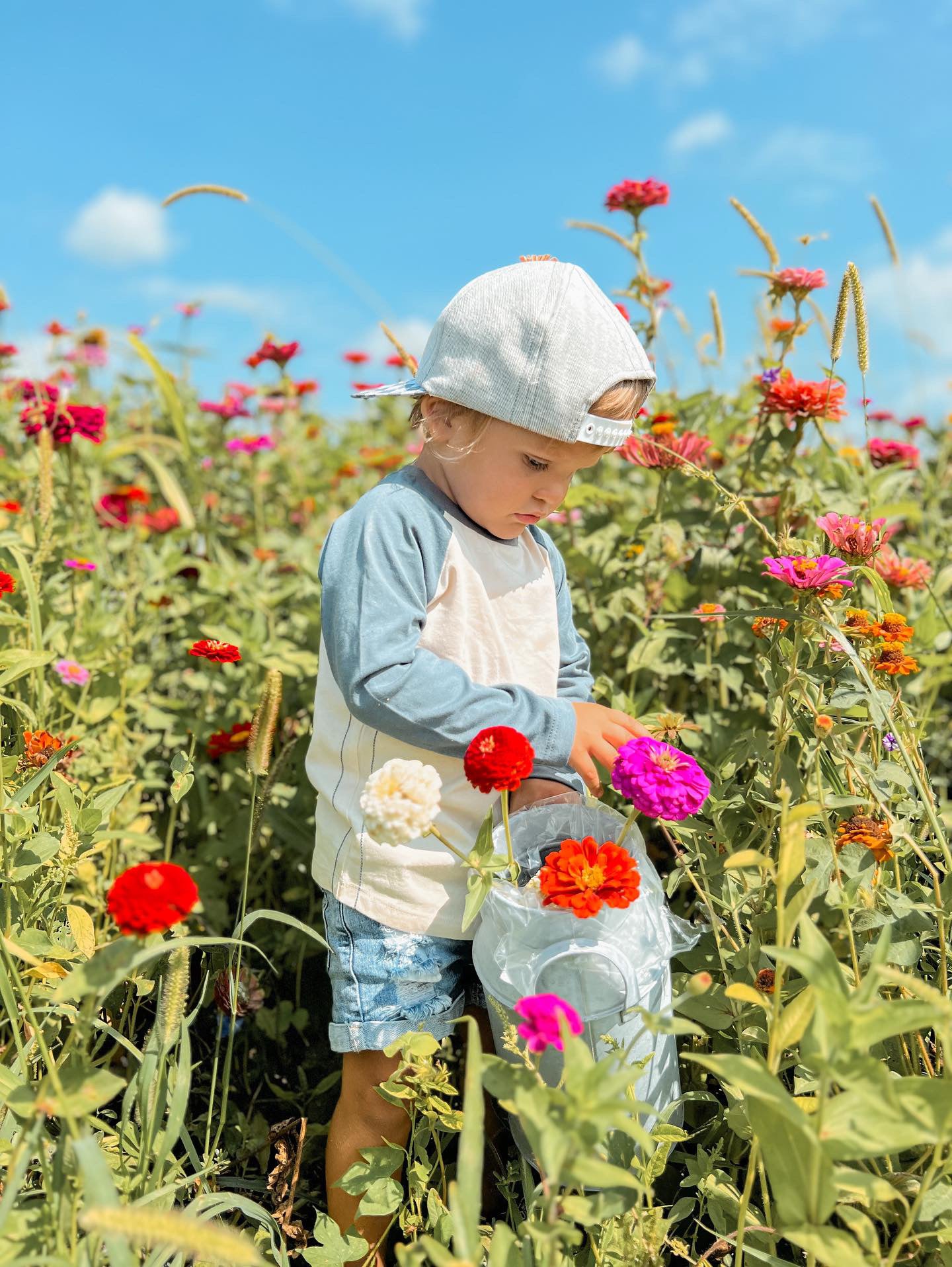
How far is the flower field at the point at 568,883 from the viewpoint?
89cm

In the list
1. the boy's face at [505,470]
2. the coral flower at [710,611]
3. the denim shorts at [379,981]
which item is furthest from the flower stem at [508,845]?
the coral flower at [710,611]

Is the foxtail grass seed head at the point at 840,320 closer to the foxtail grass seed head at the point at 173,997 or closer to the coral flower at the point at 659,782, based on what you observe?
the coral flower at the point at 659,782

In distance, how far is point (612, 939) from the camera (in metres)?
1.23

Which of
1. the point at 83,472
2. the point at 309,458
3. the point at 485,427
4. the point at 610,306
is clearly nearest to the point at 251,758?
the point at 485,427

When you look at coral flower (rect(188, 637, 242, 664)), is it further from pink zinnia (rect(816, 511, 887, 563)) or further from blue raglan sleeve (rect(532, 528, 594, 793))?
pink zinnia (rect(816, 511, 887, 563))

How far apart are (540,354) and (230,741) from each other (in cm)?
99

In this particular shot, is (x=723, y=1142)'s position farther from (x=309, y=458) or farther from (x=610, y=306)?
(x=309, y=458)

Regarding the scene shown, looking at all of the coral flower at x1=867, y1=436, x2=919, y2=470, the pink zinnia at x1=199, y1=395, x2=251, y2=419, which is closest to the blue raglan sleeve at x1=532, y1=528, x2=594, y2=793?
the coral flower at x1=867, y1=436, x2=919, y2=470

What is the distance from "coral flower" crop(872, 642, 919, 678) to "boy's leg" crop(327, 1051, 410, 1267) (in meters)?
0.88

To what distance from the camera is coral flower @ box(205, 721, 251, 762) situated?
1943mm

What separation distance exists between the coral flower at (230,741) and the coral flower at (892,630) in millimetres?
1117

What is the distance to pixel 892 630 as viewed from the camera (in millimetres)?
1460

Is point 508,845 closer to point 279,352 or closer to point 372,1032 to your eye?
point 372,1032

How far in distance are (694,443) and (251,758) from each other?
1202 millimetres
